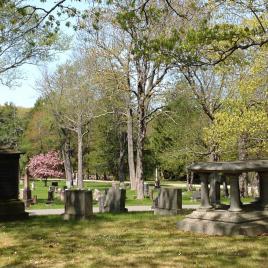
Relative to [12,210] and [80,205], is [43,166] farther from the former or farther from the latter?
[80,205]

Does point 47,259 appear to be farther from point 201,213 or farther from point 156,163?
point 156,163

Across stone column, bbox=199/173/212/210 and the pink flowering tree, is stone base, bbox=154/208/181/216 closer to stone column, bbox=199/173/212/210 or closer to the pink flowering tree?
stone column, bbox=199/173/212/210

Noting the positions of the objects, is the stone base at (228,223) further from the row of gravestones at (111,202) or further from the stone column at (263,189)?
the row of gravestones at (111,202)

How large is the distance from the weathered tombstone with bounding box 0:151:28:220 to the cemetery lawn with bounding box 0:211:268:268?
139cm

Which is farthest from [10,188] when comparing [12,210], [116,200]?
[116,200]

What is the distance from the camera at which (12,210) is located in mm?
12789

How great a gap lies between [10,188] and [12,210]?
693 millimetres

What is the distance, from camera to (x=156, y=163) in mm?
58906

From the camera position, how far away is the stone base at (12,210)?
12.6m

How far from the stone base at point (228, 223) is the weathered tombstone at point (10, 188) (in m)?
5.23

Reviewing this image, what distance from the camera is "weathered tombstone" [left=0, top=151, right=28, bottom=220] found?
12727 millimetres

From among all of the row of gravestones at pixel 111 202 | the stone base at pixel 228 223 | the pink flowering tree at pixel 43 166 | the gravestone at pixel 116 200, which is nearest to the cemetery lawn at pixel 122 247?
the stone base at pixel 228 223

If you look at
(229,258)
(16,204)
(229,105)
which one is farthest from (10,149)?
(229,105)

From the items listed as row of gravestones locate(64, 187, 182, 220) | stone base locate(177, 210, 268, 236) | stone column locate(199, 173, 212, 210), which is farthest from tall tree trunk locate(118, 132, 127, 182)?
stone base locate(177, 210, 268, 236)
